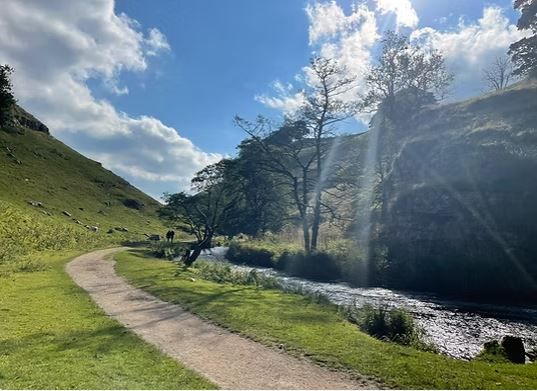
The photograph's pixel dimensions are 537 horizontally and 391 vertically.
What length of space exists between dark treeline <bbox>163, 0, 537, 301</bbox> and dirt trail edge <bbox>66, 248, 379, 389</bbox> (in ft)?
66.8

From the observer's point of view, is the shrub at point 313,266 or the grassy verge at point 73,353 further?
the shrub at point 313,266

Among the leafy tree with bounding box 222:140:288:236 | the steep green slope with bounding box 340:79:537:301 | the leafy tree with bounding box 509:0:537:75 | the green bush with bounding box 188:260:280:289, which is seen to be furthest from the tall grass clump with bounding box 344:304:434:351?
the leafy tree with bounding box 509:0:537:75

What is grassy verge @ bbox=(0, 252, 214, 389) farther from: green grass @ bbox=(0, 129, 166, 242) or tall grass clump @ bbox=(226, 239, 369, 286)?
green grass @ bbox=(0, 129, 166, 242)

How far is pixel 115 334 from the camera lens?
1412cm

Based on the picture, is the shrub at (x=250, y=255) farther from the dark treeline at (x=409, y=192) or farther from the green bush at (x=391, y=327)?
the green bush at (x=391, y=327)

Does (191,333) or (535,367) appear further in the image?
(191,333)

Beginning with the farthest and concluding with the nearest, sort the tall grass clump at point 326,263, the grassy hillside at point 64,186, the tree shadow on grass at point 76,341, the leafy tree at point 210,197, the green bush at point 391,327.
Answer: the grassy hillside at point 64,186, the leafy tree at point 210,197, the tall grass clump at point 326,263, the green bush at point 391,327, the tree shadow on grass at point 76,341

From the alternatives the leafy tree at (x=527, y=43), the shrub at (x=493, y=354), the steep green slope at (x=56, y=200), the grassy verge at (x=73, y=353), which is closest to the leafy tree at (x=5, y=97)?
the steep green slope at (x=56, y=200)

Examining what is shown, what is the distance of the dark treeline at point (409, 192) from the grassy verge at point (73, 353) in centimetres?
2328

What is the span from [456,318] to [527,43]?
172ft

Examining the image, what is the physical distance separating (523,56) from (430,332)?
5483 centimetres

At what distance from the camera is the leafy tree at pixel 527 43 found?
56438mm

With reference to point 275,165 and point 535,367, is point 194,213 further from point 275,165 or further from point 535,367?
point 535,367

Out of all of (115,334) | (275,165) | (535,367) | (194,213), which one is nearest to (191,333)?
(115,334)
